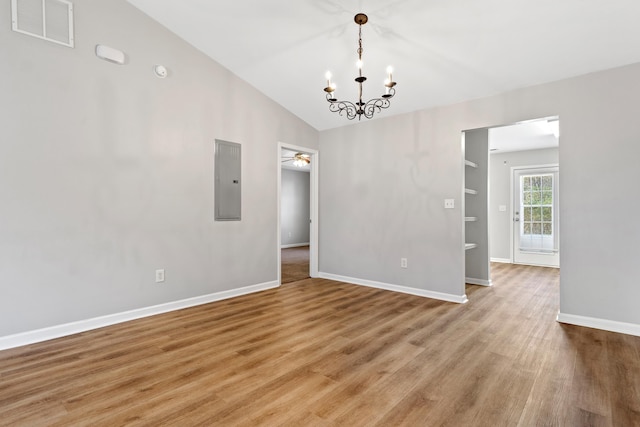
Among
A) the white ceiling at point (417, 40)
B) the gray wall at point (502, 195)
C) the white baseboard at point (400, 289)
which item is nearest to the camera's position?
the white ceiling at point (417, 40)

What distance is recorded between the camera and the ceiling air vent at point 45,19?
2691mm

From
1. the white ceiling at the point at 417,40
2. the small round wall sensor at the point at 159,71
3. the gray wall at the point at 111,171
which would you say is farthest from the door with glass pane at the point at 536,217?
the small round wall sensor at the point at 159,71

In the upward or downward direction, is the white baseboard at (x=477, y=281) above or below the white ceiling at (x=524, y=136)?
below

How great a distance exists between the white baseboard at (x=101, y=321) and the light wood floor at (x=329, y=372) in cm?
12

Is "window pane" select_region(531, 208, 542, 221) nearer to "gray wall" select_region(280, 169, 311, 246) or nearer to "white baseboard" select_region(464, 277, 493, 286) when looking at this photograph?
"white baseboard" select_region(464, 277, 493, 286)

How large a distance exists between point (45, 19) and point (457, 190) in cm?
456

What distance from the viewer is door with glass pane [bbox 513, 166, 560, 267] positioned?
663cm

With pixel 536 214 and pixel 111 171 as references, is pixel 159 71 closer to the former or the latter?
pixel 111 171

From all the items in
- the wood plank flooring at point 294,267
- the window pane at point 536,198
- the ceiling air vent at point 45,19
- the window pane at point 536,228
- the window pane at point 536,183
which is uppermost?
the ceiling air vent at point 45,19

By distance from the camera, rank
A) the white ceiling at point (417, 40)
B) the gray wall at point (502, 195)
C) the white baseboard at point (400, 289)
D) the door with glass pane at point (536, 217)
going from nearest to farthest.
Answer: the white ceiling at point (417, 40), the white baseboard at point (400, 289), the door with glass pane at point (536, 217), the gray wall at point (502, 195)

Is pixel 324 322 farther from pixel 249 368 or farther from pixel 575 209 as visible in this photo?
pixel 575 209

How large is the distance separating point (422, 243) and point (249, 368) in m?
2.88

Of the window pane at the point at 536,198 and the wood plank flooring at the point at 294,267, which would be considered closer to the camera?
the wood plank flooring at the point at 294,267

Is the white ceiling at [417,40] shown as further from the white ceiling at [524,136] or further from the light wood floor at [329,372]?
the light wood floor at [329,372]
